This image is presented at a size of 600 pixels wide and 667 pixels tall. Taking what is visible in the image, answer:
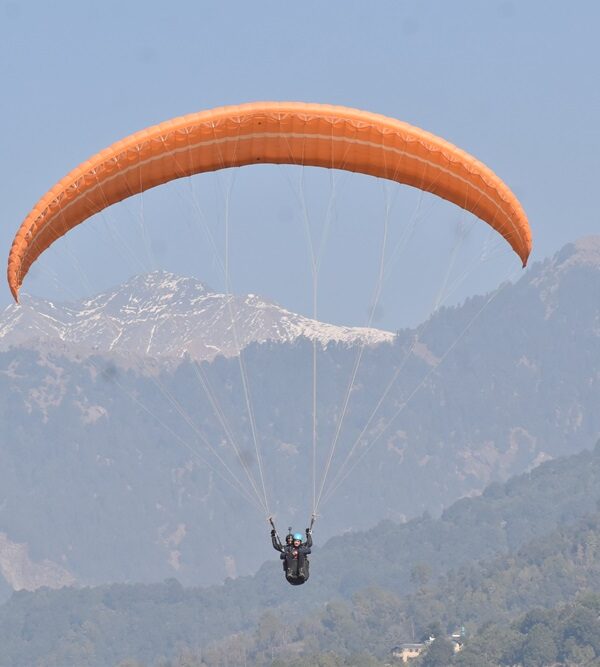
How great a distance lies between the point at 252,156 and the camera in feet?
205

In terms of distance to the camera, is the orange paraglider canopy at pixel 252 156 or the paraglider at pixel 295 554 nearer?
the paraglider at pixel 295 554

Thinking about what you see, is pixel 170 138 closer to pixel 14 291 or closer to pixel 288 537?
pixel 14 291

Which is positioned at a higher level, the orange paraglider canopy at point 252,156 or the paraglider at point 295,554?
the orange paraglider canopy at point 252,156

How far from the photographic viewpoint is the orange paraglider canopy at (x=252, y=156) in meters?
61.0

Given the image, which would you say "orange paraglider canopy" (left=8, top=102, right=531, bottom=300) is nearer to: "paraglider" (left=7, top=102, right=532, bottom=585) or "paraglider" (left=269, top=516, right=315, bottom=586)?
"paraglider" (left=7, top=102, right=532, bottom=585)

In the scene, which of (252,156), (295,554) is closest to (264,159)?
(252,156)

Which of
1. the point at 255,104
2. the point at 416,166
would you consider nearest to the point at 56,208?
the point at 255,104

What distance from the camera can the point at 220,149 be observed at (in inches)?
2434

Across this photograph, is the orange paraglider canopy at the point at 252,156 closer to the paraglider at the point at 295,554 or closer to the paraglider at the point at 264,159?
the paraglider at the point at 264,159

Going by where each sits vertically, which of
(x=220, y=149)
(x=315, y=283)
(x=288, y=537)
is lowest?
(x=288, y=537)

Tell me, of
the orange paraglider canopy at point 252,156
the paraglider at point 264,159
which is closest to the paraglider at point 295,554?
the paraglider at point 264,159

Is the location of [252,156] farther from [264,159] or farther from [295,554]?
[295,554]

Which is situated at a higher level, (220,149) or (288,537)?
(220,149)

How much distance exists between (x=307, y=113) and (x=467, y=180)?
18.8 ft
